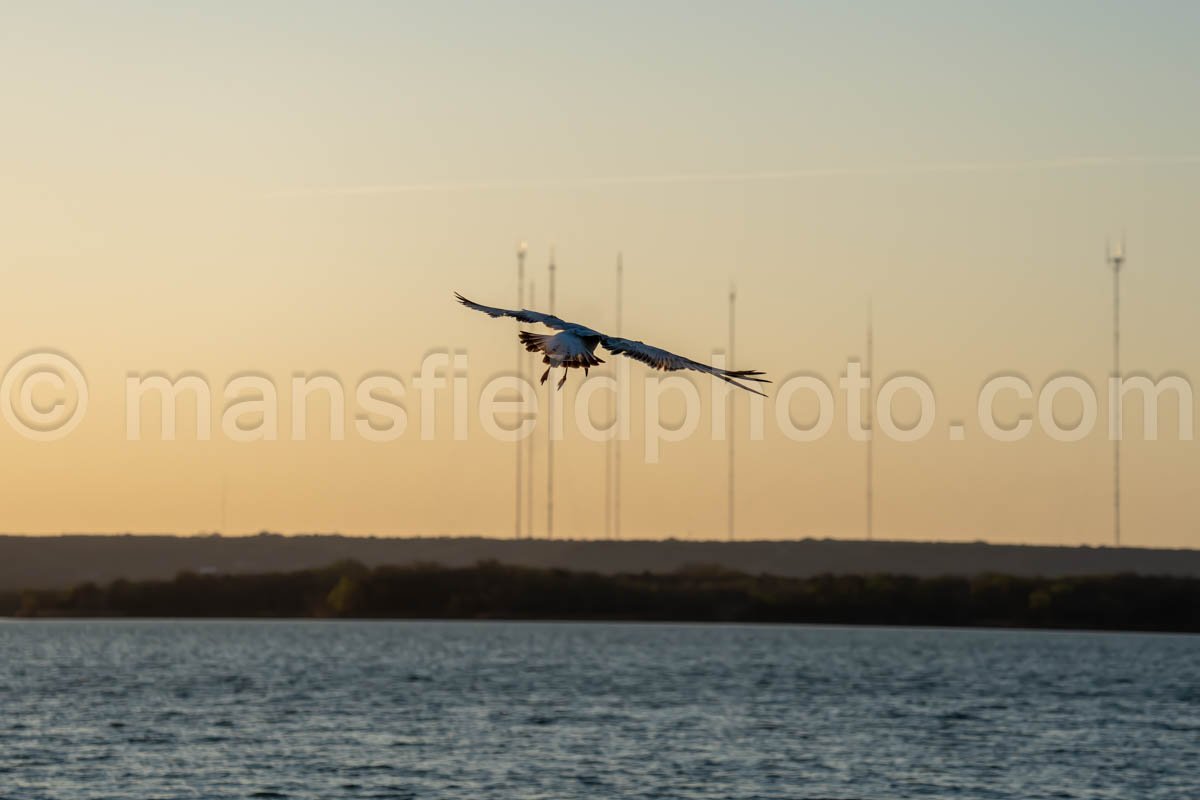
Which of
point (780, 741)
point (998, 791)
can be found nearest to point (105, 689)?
point (780, 741)

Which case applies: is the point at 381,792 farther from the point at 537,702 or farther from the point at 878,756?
the point at 537,702

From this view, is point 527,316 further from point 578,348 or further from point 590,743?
point 590,743

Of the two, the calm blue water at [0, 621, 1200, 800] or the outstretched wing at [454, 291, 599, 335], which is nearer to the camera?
the outstretched wing at [454, 291, 599, 335]

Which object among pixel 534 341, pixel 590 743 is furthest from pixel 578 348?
pixel 590 743

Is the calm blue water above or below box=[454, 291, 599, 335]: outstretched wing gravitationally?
below

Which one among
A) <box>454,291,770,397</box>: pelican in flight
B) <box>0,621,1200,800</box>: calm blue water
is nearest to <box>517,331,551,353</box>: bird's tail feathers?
<box>454,291,770,397</box>: pelican in flight

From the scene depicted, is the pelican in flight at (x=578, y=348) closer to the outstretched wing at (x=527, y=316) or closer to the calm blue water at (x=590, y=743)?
the outstretched wing at (x=527, y=316)

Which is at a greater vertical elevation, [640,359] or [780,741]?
[640,359]

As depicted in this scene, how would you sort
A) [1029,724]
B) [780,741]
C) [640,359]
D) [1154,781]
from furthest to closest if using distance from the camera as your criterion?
[1029,724], [780,741], [1154,781], [640,359]

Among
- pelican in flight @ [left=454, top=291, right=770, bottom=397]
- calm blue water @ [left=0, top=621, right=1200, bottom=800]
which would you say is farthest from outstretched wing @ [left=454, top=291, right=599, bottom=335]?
calm blue water @ [left=0, top=621, right=1200, bottom=800]

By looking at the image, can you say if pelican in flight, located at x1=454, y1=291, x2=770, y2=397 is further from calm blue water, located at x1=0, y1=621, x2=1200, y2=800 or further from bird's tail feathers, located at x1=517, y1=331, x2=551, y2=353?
calm blue water, located at x1=0, y1=621, x2=1200, y2=800
